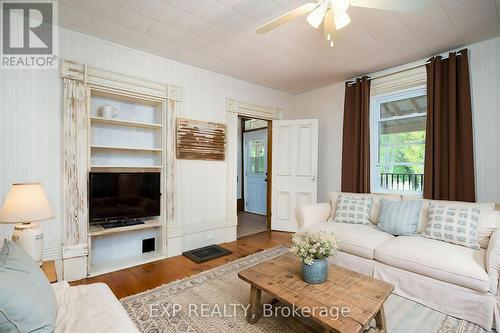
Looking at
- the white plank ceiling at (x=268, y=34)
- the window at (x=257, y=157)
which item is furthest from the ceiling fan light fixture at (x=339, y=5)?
the window at (x=257, y=157)

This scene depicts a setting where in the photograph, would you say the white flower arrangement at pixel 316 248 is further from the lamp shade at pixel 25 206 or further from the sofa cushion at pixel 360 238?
the lamp shade at pixel 25 206

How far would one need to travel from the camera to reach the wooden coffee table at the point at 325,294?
1.33 meters

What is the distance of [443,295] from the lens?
6.44 ft

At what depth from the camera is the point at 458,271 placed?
189 cm

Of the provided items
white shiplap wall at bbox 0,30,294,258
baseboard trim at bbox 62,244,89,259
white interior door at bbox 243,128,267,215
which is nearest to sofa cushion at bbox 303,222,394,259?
white shiplap wall at bbox 0,30,294,258

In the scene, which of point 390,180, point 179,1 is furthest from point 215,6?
point 390,180

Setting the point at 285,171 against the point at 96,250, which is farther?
the point at 285,171

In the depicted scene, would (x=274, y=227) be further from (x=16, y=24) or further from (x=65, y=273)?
(x=16, y=24)

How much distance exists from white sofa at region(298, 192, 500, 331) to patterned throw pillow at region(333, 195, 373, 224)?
7.6 inches

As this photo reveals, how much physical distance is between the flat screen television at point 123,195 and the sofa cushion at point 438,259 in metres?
2.63

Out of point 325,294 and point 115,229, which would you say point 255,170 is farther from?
point 325,294

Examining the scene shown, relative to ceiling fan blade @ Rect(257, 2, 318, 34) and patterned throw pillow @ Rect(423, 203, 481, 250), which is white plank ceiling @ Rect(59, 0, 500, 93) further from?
patterned throw pillow @ Rect(423, 203, 481, 250)

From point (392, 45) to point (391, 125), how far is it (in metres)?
1.21

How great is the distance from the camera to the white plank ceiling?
2174 millimetres
